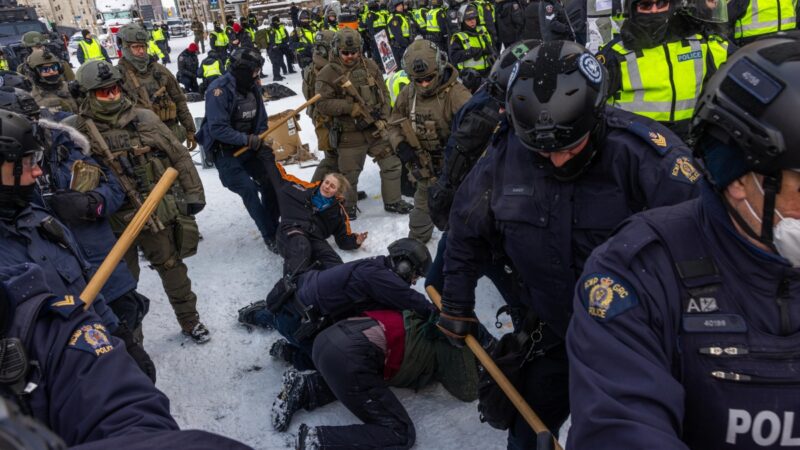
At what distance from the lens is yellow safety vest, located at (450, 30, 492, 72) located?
862 centimetres

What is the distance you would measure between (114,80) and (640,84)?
12.0ft

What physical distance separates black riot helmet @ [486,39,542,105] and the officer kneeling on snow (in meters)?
1.13

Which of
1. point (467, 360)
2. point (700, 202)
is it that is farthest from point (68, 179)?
point (700, 202)

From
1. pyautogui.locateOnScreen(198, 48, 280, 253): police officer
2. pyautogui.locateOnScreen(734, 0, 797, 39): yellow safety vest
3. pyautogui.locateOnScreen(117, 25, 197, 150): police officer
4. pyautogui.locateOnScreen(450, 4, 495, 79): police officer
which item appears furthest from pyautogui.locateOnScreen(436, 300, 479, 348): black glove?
pyautogui.locateOnScreen(450, 4, 495, 79): police officer

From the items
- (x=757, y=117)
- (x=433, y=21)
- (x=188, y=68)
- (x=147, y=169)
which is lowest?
(x=188, y=68)

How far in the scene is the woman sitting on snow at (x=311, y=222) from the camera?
15.1 feet

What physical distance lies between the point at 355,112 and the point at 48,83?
3366 mm

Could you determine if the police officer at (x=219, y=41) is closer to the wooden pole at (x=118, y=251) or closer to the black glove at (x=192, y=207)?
the black glove at (x=192, y=207)

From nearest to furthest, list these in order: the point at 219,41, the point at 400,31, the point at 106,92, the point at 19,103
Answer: the point at 19,103
the point at 106,92
the point at 400,31
the point at 219,41

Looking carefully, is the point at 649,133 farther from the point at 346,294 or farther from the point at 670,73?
the point at 346,294

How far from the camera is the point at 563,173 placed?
2178mm

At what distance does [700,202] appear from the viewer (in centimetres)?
136

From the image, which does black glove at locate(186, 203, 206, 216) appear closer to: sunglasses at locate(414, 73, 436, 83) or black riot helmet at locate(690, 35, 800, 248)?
sunglasses at locate(414, 73, 436, 83)

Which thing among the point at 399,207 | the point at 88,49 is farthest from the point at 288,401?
the point at 88,49
